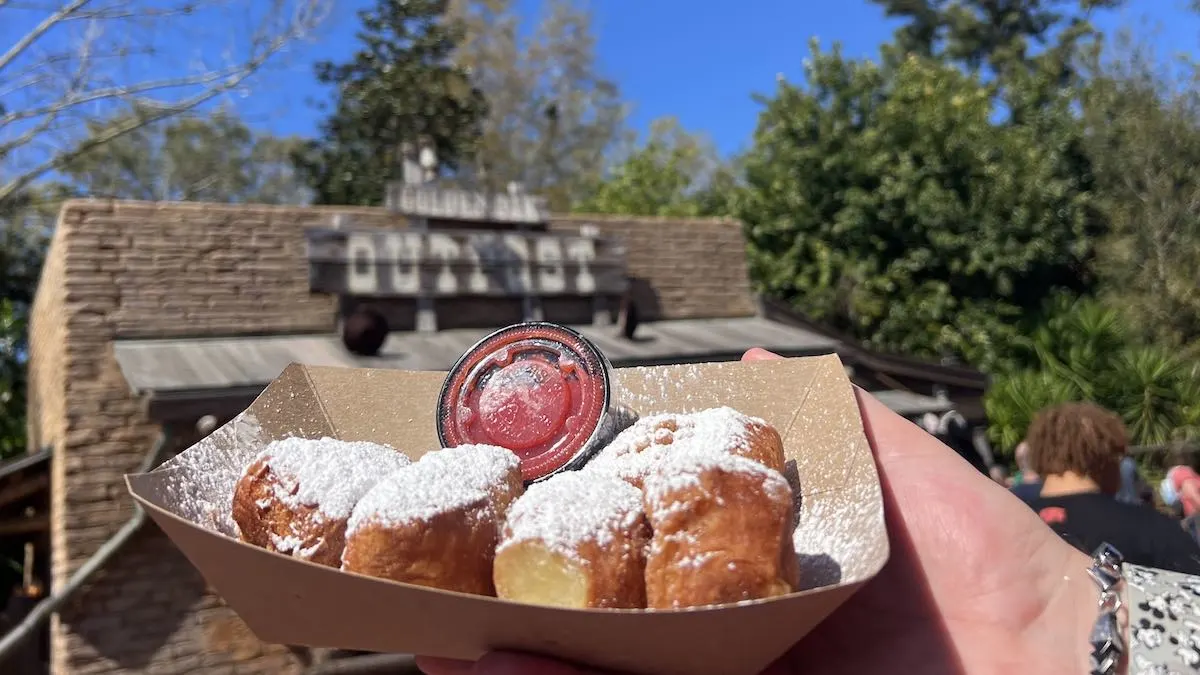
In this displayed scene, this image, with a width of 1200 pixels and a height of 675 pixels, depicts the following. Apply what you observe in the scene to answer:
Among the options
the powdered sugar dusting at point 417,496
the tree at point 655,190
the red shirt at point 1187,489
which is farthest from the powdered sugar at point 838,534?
the tree at point 655,190

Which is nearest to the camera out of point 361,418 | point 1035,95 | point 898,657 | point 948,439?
point 898,657

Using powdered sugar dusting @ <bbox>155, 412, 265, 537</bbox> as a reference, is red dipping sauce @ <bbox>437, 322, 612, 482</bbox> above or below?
above

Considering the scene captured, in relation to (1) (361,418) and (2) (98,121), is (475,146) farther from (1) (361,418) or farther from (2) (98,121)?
(1) (361,418)

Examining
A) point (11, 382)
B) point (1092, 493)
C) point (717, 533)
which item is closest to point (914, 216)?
point (1092, 493)

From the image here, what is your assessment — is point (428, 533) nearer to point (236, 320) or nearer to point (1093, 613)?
point (1093, 613)

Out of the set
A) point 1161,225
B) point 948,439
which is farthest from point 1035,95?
point 948,439

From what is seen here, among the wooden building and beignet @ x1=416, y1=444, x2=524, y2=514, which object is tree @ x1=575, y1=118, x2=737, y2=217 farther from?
beignet @ x1=416, y1=444, x2=524, y2=514

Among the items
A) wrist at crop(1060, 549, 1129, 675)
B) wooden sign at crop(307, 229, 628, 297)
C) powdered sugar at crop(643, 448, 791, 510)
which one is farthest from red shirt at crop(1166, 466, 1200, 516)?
powdered sugar at crop(643, 448, 791, 510)
